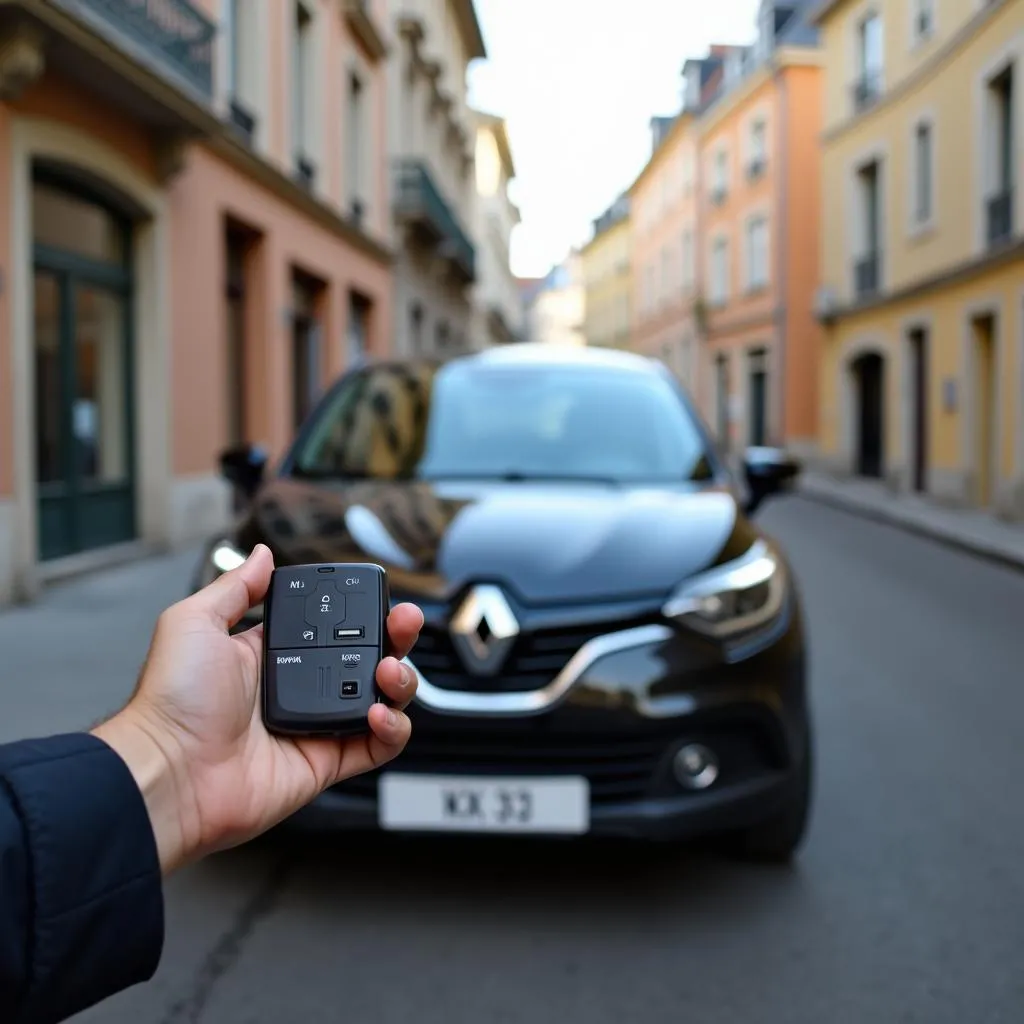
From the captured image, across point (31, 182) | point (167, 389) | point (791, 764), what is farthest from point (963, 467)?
point (791, 764)

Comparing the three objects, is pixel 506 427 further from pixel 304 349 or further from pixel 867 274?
pixel 867 274

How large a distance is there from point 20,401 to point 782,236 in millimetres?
26490

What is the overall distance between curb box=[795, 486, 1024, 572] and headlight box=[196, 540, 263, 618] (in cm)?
902

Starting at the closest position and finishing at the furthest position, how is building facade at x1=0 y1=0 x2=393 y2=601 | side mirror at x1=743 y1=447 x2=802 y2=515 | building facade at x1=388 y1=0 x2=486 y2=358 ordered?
side mirror at x1=743 y1=447 x2=802 y2=515 → building facade at x1=0 y1=0 x2=393 y2=601 → building facade at x1=388 y1=0 x2=486 y2=358

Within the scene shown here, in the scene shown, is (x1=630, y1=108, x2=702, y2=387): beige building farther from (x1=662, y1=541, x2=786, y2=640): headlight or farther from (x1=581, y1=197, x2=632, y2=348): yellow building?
(x1=662, y1=541, x2=786, y2=640): headlight

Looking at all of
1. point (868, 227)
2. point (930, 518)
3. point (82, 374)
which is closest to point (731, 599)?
point (82, 374)

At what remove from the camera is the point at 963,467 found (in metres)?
17.4

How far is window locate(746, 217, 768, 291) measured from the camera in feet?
112

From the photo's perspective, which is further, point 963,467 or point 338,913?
point 963,467

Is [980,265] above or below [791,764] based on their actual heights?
above

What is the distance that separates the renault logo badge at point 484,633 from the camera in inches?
117

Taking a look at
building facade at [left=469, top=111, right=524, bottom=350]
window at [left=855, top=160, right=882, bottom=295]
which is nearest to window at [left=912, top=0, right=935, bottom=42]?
window at [left=855, top=160, right=882, bottom=295]

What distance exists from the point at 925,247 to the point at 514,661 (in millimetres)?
18347

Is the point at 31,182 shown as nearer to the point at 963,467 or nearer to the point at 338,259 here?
the point at 338,259
